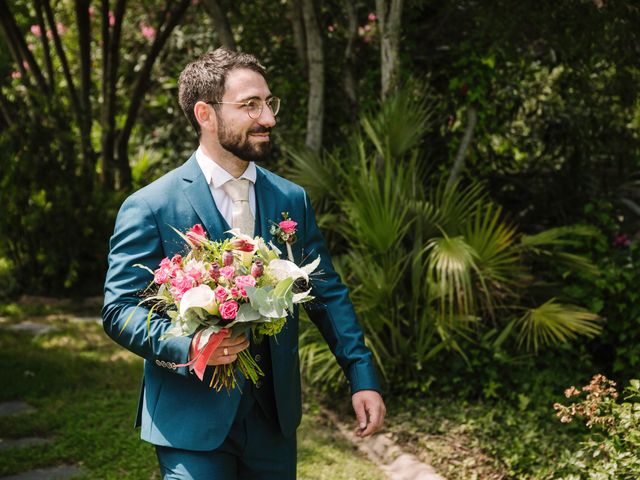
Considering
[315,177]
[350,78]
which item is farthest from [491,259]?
[350,78]

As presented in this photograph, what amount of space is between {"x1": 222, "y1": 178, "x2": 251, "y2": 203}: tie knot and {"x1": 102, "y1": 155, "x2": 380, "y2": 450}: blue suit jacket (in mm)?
50

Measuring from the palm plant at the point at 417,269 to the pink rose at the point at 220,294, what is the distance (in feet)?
11.3

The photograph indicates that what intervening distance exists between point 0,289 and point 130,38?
4.55 meters

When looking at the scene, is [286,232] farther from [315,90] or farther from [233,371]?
[315,90]

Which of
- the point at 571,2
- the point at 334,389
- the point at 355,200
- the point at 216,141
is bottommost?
the point at 334,389

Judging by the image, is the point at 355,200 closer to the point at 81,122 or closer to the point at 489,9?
the point at 489,9

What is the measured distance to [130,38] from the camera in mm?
12461

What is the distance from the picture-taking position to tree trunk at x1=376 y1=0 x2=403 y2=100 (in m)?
6.68

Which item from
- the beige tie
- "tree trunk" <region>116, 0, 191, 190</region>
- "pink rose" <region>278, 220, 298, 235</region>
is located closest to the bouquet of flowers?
"pink rose" <region>278, 220, 298, 235</region>

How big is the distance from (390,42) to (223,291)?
474 centimetres

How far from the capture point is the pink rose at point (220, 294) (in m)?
2.35

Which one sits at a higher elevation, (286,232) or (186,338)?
(286,232)

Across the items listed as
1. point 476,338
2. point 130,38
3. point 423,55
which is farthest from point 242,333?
point 130,38

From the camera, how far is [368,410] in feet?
9.37
